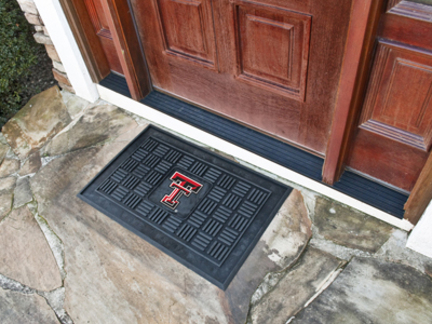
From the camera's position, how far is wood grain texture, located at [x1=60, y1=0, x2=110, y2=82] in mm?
2451

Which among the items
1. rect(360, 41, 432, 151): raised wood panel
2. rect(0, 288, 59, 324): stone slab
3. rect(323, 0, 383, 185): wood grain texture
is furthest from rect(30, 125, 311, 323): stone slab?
rect(360, 41, 432, 151): raised wood panel

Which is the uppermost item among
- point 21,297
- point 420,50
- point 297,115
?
point 420,50

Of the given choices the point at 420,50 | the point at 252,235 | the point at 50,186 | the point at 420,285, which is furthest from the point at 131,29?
the point at 420,285

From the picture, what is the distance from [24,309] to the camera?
2.01 metres

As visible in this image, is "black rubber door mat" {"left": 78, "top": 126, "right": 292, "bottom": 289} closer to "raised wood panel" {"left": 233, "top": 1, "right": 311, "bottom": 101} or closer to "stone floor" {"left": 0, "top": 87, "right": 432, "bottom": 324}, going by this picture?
"stone floor" {"left": 0, "top": 87, "right": 432, "bottom": 324}

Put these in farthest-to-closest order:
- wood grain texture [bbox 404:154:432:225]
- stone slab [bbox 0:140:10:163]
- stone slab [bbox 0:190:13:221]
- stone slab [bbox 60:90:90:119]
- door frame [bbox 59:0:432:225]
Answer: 1. stone slab [bbox 60:90:90:119]
2. stone slab [bbox 0:140:10:163]
3. stone slab [bbox 0:190:13:221]
4. wood grain texture [bbox 404:154:432:225]
5. door frame [bbox 59:0:432:225]

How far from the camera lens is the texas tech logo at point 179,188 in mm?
2285

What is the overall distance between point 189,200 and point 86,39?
1403 mm

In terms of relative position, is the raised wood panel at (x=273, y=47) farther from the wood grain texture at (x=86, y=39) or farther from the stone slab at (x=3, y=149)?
the stone slab at (x=3, y=149)

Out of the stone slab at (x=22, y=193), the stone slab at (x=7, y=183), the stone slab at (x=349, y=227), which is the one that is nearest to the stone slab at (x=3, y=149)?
the stone slab at (x=7, y=183)

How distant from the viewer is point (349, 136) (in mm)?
1875

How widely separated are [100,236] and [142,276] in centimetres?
39

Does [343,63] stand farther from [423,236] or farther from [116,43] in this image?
[116,43]

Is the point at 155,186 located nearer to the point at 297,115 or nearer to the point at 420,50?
the point at 297,115
